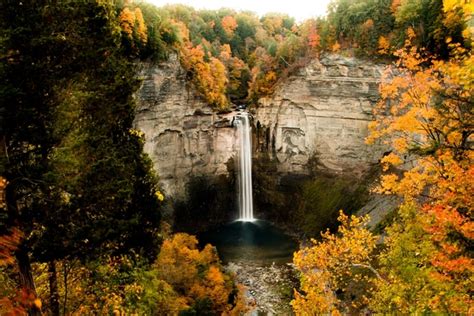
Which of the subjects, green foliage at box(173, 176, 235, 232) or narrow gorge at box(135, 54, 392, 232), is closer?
narrow gorge at box(135, 54, 392, 232)

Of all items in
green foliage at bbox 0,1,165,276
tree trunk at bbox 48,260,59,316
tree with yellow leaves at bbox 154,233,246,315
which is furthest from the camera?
tree with yellow leaves at bbox 154,233,246,315

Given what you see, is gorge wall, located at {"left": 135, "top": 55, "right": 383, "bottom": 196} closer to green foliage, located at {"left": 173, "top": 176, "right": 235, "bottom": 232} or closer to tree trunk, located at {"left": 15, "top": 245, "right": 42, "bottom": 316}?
green foliage, located at {"left": 173, "top": 176, "right": 235, "bottom": 232}

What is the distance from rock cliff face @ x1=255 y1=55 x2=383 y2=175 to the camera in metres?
40.2

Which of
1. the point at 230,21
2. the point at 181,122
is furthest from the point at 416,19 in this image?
the point at 230,21

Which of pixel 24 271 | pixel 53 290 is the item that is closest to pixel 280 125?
pixel 53 290

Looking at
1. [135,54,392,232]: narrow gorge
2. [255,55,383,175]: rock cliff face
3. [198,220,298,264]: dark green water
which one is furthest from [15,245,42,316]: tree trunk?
[255,55,383,175]: rock cliff face

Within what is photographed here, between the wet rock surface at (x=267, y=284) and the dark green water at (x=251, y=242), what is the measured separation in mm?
1436

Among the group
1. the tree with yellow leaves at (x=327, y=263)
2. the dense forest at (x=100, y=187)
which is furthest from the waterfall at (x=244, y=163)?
the dense forest at (x=100, y=187)

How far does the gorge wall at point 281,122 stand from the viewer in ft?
132

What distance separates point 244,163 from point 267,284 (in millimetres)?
20112

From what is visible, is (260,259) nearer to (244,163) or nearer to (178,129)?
(244,163)

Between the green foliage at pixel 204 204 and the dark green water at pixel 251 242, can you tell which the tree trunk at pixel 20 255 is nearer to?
the dark green water at pixel 251 242

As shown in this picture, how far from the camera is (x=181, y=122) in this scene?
145ft

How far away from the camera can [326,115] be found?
42.8m
